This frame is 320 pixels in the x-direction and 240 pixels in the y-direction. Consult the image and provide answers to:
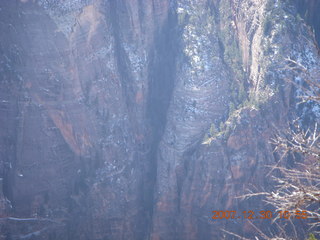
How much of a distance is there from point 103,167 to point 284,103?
1568 centimetres

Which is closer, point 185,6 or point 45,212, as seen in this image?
point 45,212

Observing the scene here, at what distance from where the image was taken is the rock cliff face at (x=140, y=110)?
27938 mm

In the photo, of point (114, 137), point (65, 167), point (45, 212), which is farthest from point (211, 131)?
point (45, 212)

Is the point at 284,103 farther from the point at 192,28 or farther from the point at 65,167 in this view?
the point at 65,167

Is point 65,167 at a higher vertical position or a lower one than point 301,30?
lower

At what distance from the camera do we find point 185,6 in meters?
31.6

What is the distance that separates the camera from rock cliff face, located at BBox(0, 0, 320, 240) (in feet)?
91.7

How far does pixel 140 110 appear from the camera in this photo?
32.5 metres
